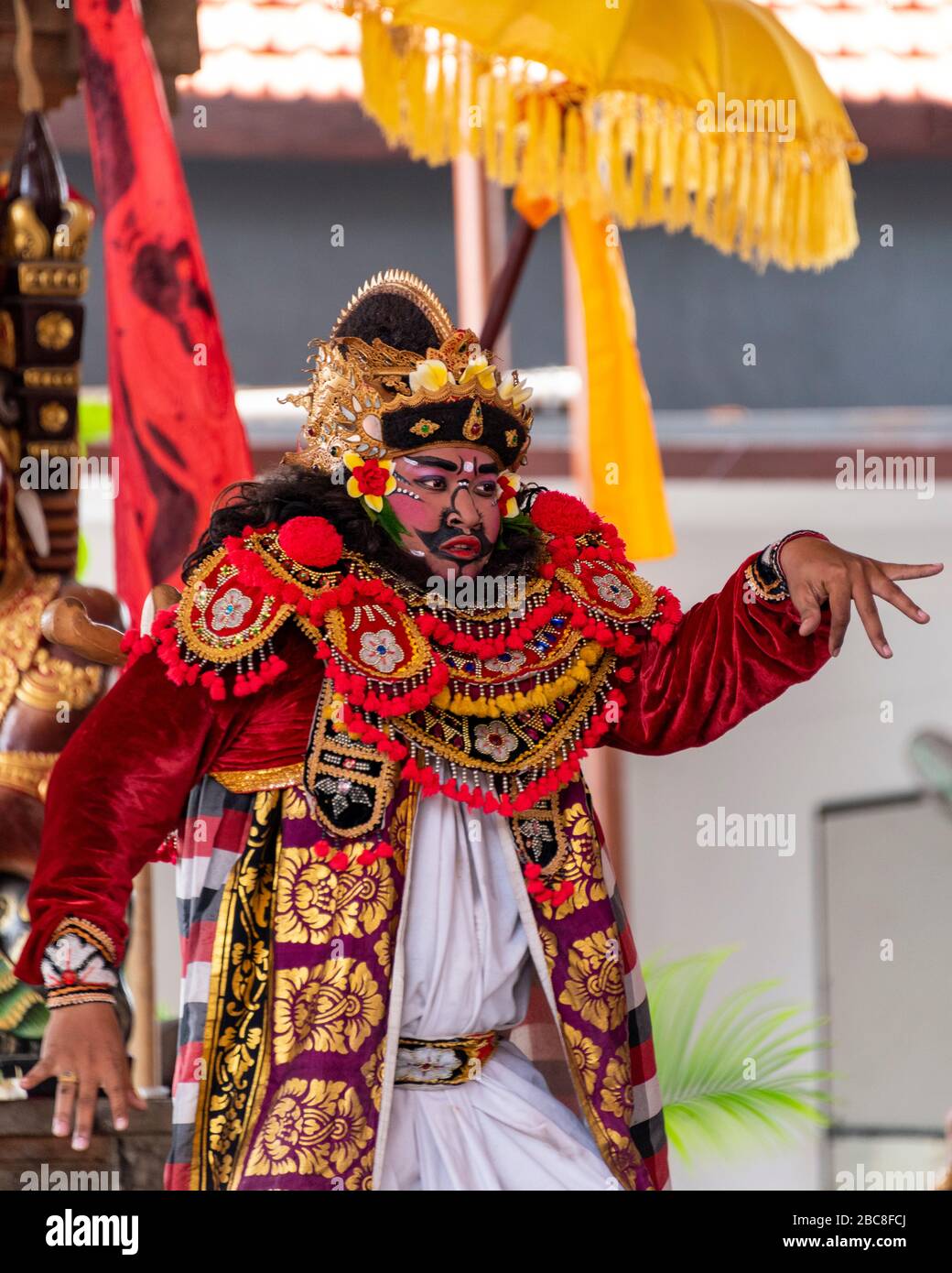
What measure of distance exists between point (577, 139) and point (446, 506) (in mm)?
1756

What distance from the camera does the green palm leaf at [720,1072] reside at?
524 centimetres

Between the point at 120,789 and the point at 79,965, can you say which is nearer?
the point at 79,965

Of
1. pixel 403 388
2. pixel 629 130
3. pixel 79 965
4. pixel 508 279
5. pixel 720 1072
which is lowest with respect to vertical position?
pixel 720 1072

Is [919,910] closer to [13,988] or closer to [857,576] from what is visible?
[13,988]

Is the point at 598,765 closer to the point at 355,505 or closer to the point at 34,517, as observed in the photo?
the point at 34,517

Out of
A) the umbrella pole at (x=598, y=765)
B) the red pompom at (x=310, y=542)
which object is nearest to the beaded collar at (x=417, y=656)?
the red pompom at (x=310, y=542)

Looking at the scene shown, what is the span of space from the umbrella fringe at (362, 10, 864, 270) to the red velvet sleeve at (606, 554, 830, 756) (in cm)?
166

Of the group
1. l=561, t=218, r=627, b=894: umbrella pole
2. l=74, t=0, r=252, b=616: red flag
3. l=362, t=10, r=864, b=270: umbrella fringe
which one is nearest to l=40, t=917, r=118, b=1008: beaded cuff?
l=74, t=0, r=252, b=616: red flag

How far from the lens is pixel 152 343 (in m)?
3.63

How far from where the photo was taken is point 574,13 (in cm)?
365

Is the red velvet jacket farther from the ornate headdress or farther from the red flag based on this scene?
the red flag

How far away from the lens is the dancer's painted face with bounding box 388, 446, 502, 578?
2451mm

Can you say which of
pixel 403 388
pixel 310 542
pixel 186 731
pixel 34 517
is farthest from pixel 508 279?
pixel 186 731

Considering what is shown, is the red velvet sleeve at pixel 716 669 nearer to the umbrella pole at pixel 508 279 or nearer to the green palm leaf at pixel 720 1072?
the umbrella pole at pixel 508 279
